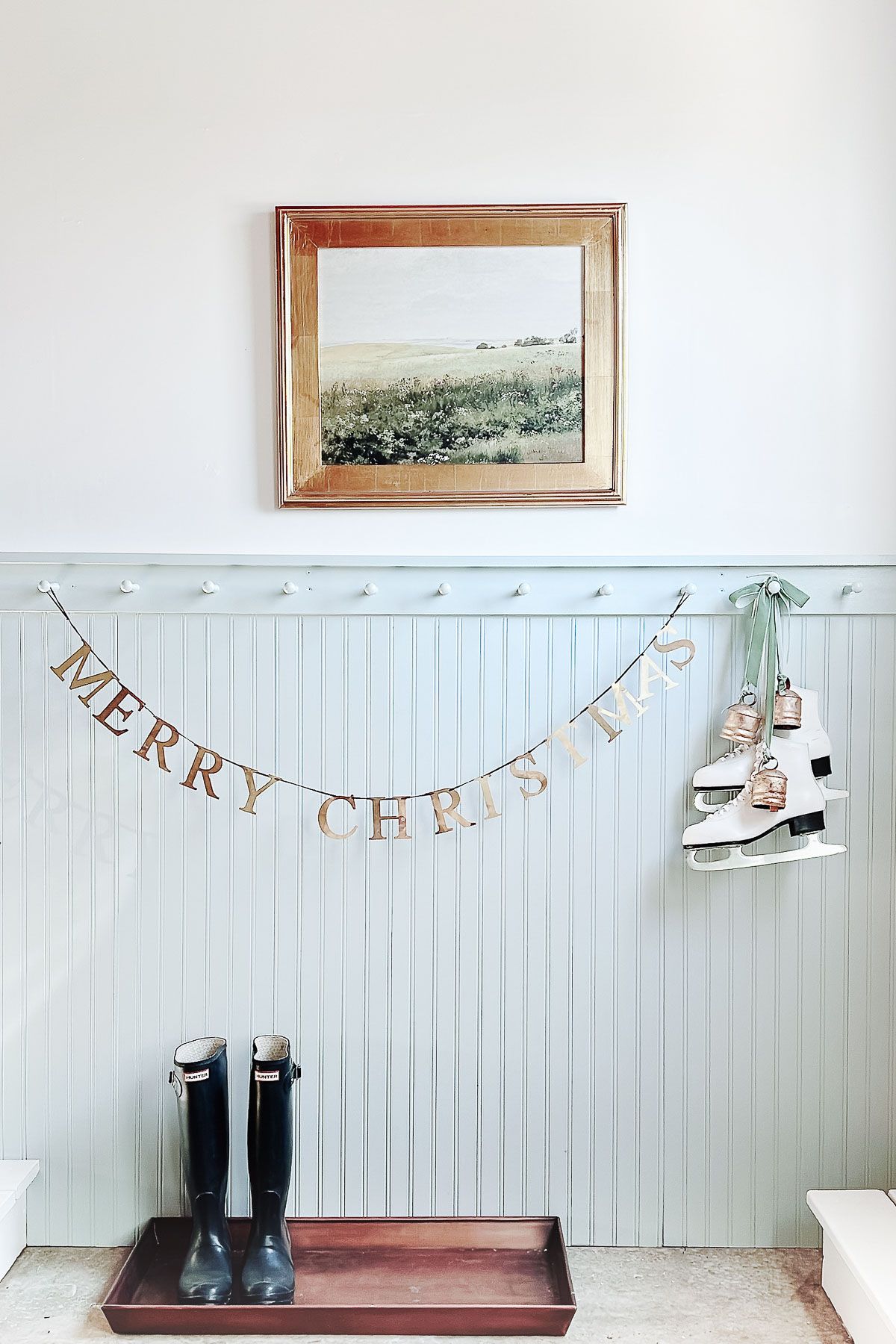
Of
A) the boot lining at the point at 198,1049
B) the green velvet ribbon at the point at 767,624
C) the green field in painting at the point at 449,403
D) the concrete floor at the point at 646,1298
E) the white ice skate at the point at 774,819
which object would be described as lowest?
the concrete floor at the point at 646,1298

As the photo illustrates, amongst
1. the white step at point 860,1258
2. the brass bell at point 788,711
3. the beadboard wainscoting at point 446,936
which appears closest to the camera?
the white step at point 860,1258

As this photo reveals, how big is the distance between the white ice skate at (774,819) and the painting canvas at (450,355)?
1.96ft

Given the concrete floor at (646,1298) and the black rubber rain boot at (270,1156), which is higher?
the black rubber rain boot at (270,1156)

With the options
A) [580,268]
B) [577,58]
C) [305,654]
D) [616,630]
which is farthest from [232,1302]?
[577,58]

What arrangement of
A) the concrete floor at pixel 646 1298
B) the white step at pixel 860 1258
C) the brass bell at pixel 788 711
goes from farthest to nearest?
the brass bell at pixel 788 711 < the concrete floor at pixel 646 1298 < the white step at pixel 860 1258

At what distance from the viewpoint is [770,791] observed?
61.3 inches

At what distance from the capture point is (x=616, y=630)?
5.54ft

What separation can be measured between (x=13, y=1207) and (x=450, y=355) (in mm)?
1570

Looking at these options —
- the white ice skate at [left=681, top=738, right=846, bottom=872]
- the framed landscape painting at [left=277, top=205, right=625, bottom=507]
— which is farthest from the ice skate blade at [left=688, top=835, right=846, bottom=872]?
the framed landscape painting at [left=277, top=205, right=625, bottom=507]

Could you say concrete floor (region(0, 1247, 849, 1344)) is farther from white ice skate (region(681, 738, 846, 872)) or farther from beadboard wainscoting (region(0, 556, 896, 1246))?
white ice skate (region(681, 738, 846, 872))

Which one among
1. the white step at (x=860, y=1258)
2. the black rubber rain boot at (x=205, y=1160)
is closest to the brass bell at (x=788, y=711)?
the white step at (x=860, y=1258)

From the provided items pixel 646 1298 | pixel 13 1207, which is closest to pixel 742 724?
pixel 646 1298

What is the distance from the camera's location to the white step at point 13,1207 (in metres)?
1.60

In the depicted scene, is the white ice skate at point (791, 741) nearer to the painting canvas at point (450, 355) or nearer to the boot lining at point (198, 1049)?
the painting canvas at point (450, 355)
